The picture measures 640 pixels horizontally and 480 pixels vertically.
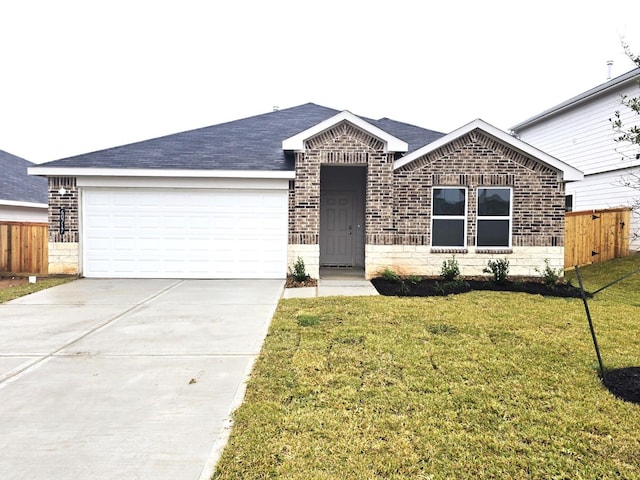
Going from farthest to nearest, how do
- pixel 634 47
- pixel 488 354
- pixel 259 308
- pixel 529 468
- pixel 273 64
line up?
1. pixel 273 64
2. pixel 259 308
3. pixel 634 47
4. pixel 488 354
5. pixel 529 468

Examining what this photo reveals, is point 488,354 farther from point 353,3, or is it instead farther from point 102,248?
point 353,3

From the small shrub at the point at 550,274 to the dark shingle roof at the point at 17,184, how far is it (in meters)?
18.6

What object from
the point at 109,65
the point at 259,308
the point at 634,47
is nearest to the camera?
the point at 634,47

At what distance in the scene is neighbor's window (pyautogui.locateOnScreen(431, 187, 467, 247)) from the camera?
429 inches

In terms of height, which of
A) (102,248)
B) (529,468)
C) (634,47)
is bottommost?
(529,468)

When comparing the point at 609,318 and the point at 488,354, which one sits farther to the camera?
the point at 609,318

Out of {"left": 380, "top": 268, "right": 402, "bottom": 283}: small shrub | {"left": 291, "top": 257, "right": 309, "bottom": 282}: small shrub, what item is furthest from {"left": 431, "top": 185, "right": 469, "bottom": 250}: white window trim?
{"left": 291, "top": 257, "right": 309, "bottom": 282}: small shrub

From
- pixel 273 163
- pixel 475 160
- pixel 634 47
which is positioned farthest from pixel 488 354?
pixel 273 163

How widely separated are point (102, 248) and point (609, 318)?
11962mm

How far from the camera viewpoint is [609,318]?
6820mm

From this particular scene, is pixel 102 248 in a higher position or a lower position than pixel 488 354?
higher

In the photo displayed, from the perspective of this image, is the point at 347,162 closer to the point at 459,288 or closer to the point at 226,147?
the point at 226,147

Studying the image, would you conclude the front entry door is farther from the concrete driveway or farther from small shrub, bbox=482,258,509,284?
the concrete driveway

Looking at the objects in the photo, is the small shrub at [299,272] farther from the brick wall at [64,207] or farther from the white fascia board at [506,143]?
the brick wall at [64,207]
